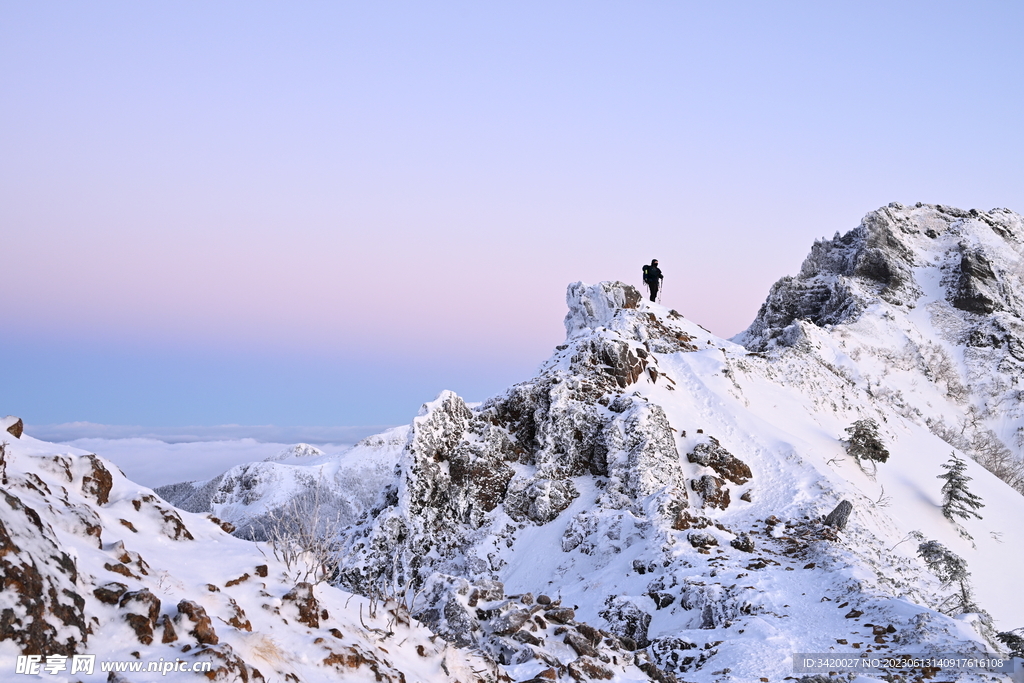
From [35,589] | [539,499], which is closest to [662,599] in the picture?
[539,499]

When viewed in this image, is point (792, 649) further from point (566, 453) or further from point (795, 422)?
point (795, 422)

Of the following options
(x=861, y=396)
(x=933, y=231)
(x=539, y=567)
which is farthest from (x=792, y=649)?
(x=933, y=231)

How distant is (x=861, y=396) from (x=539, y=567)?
72.4 feet

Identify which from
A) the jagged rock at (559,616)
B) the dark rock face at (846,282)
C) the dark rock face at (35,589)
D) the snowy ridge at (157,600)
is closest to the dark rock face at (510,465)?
the jagged rock at (559,616)

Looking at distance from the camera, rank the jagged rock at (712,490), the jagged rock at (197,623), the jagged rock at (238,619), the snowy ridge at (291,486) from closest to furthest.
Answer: the jagged rock at (197,623)
the jagged rock at (238,619)
the jagged rock at (712,490)
the snowy ridge at (291,486)

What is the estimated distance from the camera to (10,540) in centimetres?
681

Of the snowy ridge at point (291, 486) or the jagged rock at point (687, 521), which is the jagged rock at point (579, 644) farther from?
the snowy ridge at point (291, 486)

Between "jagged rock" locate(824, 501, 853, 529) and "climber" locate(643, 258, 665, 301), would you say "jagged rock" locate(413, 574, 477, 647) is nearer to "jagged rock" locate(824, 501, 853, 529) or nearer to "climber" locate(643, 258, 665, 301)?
"jagged rock" locate(824, 501, 853, 529)

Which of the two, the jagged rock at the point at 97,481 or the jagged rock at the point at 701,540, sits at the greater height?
the jagged rock at the point at 97,481

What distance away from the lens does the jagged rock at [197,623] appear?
7.82m

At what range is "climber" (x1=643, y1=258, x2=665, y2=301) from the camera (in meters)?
39.8

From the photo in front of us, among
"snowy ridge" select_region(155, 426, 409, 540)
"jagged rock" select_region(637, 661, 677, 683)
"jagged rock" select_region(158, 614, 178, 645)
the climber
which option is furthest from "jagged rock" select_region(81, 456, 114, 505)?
"snowy ridge" select_region(155, 426, 409, 540)

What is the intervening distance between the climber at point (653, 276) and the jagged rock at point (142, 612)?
3509cm

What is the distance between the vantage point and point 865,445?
28266 millimetres
